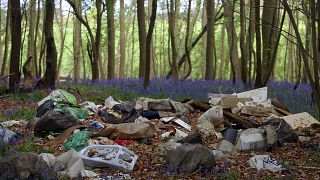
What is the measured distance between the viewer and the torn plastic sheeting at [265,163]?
4496 millimetres

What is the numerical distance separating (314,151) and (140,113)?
3079 mm

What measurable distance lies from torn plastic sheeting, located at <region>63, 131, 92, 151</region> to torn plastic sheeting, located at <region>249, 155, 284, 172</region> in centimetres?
211

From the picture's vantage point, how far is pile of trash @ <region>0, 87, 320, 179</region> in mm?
4391

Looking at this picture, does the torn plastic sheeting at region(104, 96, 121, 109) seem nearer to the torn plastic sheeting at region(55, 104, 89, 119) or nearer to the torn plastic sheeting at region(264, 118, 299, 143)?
the torn plastic sheeting at region(55, 104, 89, 119)

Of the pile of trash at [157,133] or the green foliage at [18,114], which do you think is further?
the green foliage at [18,114]

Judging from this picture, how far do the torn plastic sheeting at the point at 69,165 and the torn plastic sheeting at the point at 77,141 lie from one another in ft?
2.32

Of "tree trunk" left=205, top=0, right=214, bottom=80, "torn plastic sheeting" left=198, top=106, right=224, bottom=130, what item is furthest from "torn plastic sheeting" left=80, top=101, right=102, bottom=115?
"tree trunk" left=205, top=0, right=214, bottom=80

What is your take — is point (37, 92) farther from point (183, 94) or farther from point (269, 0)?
point (269, 0)

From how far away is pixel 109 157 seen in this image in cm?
468

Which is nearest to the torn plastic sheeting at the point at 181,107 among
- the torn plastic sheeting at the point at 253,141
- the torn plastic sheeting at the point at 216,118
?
the torn plastic sheeting at the point at 216,118

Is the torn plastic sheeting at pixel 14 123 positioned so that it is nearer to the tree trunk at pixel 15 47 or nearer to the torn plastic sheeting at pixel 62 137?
the torn plastic sheeting at pixel 62 137

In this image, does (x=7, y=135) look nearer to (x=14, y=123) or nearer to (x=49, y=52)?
(x=14, y=123)

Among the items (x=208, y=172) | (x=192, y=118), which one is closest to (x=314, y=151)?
(x=208, y=172)

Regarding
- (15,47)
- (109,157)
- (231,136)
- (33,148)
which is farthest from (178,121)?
(15,47)
